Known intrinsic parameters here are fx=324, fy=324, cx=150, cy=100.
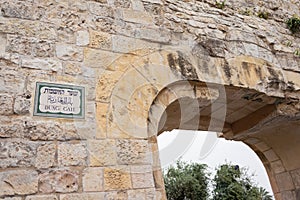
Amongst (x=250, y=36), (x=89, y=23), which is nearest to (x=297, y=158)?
(x=250, y=36)

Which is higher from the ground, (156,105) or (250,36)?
(250,36)

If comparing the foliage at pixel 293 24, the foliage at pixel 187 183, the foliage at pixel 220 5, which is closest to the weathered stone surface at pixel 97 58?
the foliage at pixel 220 5

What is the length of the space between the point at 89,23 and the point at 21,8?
0.43 meters

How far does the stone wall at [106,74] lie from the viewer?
5.57ft

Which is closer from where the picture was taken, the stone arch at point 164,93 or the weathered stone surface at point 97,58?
the stone arch at point 164,93

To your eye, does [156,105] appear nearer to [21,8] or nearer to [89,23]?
[89,23]

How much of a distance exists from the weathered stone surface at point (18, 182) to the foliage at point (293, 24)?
270 centimetres

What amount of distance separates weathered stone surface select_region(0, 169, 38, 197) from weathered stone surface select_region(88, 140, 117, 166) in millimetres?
310

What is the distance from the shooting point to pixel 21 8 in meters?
2.06

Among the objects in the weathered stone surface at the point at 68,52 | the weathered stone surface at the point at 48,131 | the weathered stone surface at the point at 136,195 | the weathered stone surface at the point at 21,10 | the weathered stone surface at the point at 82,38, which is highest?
the weathered stone surface at the point at 21,10

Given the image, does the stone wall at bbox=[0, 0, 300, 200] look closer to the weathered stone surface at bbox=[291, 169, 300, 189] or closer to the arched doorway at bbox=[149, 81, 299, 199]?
the arched doorway at bbox=[149, 81, 299, 199]

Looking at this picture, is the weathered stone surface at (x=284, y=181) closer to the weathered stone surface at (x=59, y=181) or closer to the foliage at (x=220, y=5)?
the foliage at (x=220, y=5)

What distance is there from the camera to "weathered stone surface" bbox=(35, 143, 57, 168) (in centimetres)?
168

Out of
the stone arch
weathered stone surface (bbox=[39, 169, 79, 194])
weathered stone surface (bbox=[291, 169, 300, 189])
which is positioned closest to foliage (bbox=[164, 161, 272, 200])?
weathered stone surface (bbox=[291, 169, 300, 189])
